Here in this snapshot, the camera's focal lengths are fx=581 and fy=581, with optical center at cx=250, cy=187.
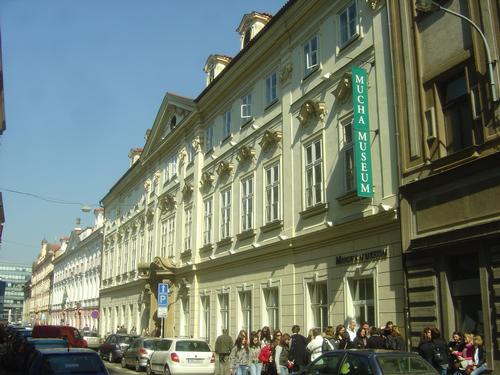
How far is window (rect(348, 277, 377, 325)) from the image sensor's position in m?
17.0

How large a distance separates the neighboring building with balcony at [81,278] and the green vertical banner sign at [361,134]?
42127 mm

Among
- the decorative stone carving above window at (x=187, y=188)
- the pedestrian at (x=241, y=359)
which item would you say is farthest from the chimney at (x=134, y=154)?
the pedestrian at (x=241, y=359)

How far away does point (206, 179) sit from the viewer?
30203 millimetres

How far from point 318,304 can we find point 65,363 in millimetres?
10388

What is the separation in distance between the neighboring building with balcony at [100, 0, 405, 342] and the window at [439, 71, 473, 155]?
175 cm

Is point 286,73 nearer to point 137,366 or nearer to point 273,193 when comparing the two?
point 273,193

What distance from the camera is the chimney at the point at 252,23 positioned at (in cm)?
2795

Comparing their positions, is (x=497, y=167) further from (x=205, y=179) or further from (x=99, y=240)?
(x=99, y=240)

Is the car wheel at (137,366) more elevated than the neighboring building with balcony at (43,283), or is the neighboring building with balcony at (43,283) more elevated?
the neighboring building with balcony at (43,283)

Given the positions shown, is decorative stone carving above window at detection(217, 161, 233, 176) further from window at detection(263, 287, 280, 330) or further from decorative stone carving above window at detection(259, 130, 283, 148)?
window at detection(263, 287, 280, 330)

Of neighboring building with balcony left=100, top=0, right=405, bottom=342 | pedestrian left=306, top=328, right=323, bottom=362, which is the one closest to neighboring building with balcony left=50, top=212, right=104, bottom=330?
neighboring building with balcony left=100, top=0, right=405, bottom=342

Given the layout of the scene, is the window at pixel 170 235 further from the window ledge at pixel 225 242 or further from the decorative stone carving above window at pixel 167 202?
the window ledge at pixel 225 242

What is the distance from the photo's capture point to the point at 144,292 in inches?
1569

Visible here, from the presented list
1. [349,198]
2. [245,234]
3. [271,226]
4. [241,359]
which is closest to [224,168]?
[245,234]
